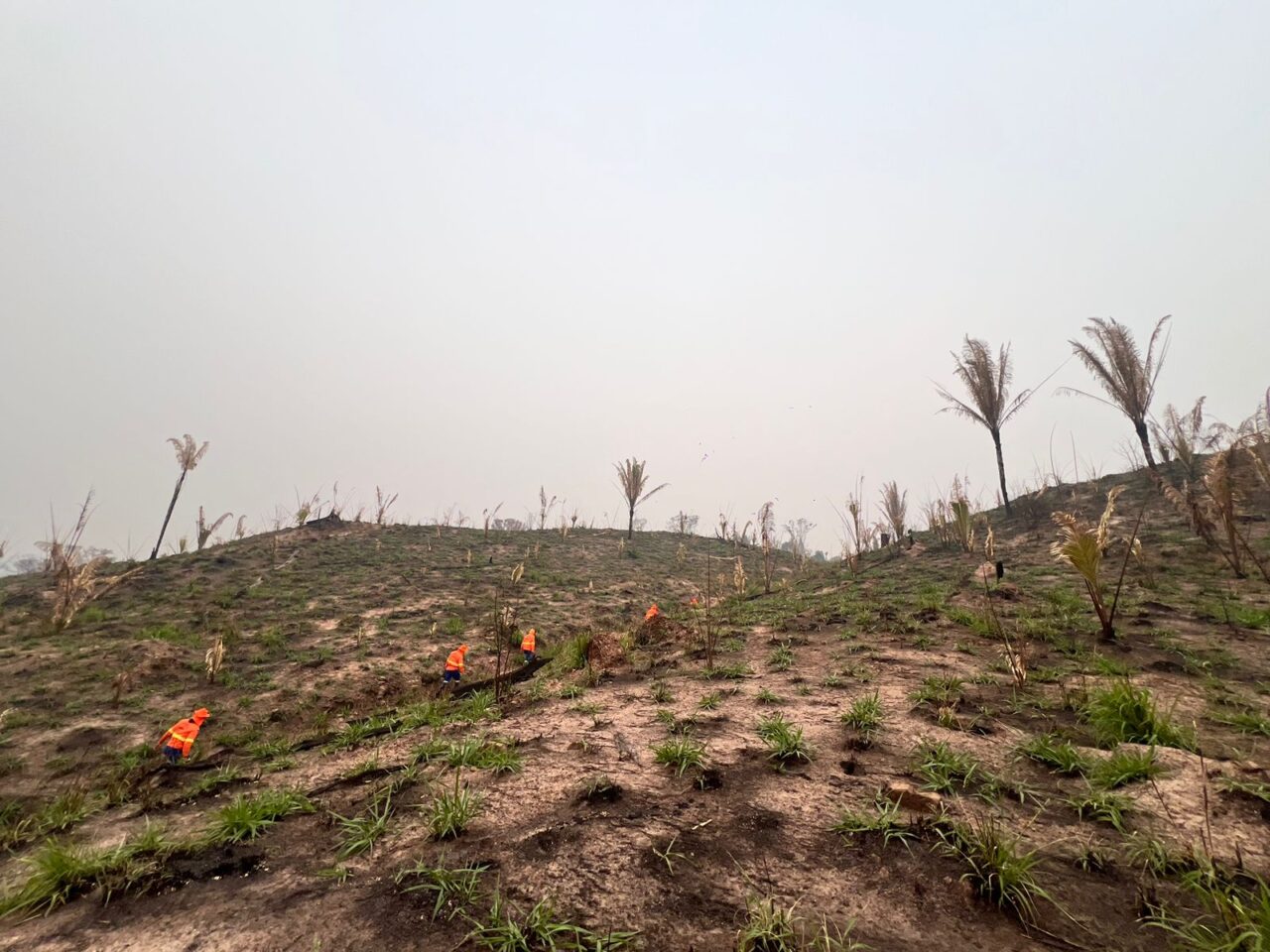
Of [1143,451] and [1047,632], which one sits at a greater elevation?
[1143,451]

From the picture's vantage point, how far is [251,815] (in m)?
3.10

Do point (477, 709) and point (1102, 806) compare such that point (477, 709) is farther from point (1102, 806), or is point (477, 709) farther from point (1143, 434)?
point (1143, 434)

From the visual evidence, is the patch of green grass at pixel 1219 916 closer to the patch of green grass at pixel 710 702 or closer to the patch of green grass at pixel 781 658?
the patch of green grass at pixel 710 702

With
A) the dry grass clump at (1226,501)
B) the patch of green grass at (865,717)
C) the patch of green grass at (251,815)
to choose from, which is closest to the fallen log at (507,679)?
the patch of green grass at (251,815)

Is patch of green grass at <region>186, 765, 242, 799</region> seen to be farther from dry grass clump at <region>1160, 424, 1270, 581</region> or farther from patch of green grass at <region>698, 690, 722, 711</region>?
dry grass clump at <region>1160, 424, 1270, 581</region>

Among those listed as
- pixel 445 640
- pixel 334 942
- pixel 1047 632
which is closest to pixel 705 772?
pixel 334 942

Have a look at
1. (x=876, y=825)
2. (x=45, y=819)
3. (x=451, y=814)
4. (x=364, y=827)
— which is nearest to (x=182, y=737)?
(x=45, y=819)

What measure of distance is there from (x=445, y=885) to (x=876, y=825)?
2.20 meters

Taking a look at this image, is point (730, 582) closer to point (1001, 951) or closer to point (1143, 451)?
point (1143, 451)

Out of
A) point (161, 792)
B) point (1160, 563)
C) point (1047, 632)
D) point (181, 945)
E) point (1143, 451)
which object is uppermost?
point (1143, 451)

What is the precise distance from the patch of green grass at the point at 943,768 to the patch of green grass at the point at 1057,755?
44 centimetres

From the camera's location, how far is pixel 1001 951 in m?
1.94

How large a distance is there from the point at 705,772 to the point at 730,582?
1286 cm

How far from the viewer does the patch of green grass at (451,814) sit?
2838mm
